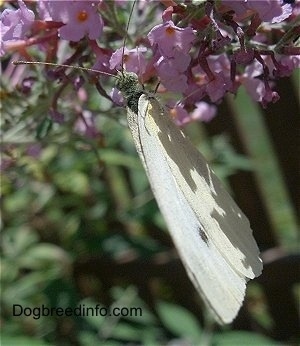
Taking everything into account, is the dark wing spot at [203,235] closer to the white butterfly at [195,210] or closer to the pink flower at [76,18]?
the white butterfly at [195,210]

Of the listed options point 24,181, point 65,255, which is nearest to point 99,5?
point 24,181

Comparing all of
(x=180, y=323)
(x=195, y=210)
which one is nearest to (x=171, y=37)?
(x=195, y=210)

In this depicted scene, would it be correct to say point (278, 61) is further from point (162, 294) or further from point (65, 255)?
point (162, 294)

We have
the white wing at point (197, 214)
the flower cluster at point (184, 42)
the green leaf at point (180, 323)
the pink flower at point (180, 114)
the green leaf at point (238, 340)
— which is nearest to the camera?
the white wing at point (197, 214)

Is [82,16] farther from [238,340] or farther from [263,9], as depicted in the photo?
[238,340]

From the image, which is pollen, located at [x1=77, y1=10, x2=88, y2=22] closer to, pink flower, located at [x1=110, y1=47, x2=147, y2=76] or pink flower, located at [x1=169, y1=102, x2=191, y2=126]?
pink flower, located at [x1=110, y1=47, x2=147, y2=76]

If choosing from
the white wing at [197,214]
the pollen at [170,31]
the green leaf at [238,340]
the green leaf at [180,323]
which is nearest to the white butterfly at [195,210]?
the white wing at [197,214]
